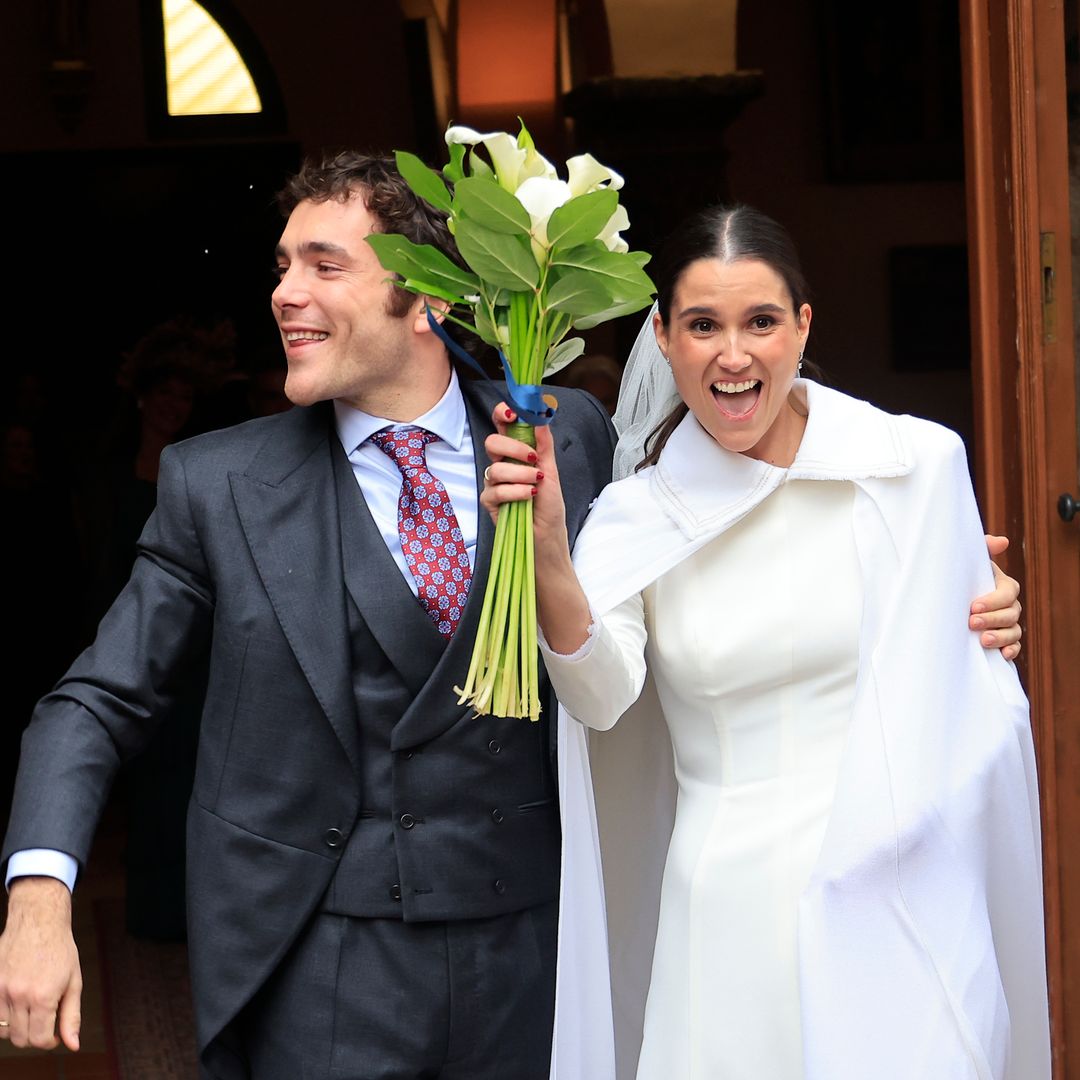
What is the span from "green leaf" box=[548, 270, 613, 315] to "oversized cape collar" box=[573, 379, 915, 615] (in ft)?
1.20

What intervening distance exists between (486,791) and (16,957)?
2.22 ft

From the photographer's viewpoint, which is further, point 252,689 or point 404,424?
point 404,424

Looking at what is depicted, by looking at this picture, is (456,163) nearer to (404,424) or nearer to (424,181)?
(424,181)

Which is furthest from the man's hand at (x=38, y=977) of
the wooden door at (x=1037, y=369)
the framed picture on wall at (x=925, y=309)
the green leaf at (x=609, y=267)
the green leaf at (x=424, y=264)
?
the framed picture on wall at (x=925, y=309)

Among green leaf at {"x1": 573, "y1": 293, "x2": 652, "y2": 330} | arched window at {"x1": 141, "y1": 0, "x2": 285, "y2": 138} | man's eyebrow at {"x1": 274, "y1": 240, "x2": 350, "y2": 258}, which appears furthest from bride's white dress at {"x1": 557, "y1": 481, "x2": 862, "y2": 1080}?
arched window at {"x1": 141, "y1": 0, "x2": 285, "y2": 138}

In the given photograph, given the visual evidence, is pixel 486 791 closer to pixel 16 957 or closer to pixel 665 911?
pixel 665 911

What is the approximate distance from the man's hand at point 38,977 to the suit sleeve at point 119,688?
0.10m

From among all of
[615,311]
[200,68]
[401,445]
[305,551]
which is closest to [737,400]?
[615,311]

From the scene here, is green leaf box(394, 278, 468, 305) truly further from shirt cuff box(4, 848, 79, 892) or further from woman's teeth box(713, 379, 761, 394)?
shirt cuff box(4, 848, 79, 892)

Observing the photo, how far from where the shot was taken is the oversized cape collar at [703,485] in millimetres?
2309

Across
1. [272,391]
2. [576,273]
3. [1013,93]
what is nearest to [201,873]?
[576,273]

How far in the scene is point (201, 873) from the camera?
7.84 feet

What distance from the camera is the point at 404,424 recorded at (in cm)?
252

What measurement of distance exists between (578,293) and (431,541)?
50cm
